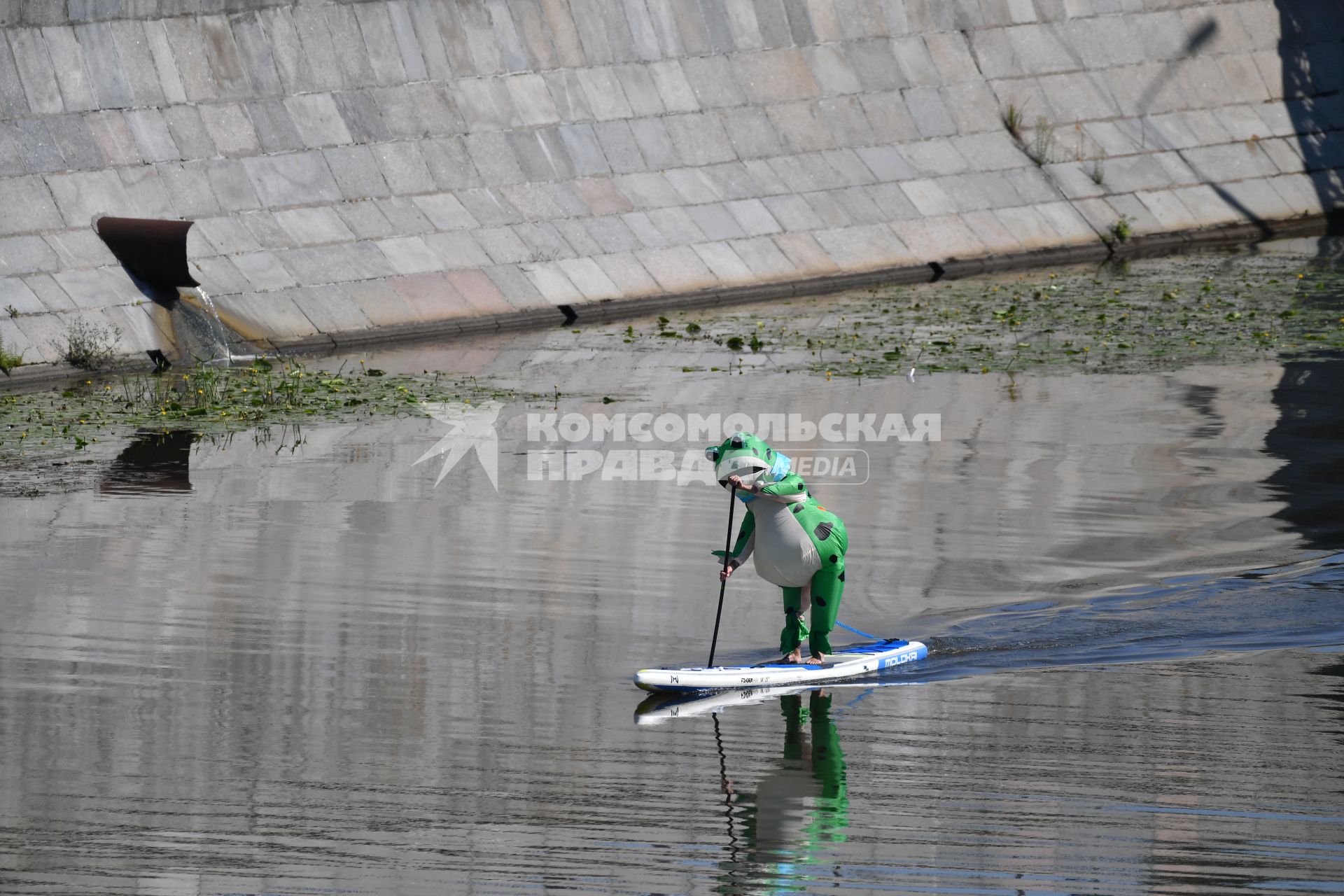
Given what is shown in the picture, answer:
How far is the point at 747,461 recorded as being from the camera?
31.9ft

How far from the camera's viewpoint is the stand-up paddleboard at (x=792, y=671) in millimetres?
9445

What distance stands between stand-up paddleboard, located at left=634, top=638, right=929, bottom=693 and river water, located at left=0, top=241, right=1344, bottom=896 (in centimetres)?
16

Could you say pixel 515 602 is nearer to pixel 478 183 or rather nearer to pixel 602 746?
pixel 602 746

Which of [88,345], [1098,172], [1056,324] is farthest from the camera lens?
[1098,172]

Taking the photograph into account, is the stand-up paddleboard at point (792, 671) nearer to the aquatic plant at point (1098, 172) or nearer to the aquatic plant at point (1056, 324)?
the aquatic plant at point (1056, 324)

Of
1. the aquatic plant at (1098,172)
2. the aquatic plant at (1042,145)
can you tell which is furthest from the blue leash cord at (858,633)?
the aquatic plant at (1098,172)

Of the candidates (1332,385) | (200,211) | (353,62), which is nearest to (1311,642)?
(1332,385)

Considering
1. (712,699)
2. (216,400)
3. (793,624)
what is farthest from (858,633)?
(216,400)

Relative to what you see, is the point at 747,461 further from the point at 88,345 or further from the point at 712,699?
the point at 88,345

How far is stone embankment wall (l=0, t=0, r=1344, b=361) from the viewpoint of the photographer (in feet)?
70.9

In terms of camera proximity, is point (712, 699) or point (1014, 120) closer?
point (712, 699)

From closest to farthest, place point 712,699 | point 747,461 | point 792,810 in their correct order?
point 792,810
point 712,699
point 747,461

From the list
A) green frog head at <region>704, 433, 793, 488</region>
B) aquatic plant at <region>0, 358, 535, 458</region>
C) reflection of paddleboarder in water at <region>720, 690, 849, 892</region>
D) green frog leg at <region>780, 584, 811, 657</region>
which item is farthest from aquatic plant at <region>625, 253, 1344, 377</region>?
reflection of paddleboarder in water at <region>720, 690, 849, 892</region>

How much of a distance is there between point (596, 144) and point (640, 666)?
16120mm
